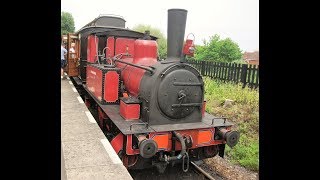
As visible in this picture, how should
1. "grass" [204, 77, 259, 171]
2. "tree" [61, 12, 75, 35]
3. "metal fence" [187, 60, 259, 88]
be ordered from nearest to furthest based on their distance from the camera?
"grass" [204, 77, 259, 171], "metal fence" [187, 60, 259, 88], "tree" [61, 12, 75, 35]

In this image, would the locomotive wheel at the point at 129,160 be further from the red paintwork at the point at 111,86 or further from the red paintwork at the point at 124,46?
the red paintwork at the point at 124,46

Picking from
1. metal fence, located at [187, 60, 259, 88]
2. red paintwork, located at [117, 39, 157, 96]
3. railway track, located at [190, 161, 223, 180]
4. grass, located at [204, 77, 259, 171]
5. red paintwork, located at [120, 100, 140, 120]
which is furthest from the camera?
metal fence, located at [187, 60, 259, 88]

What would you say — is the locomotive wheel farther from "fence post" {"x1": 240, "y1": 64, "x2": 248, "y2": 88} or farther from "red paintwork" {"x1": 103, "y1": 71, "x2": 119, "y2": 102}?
"fence post" {"x1": 240, "y1": 64, "x2": 248, "y2": 88}

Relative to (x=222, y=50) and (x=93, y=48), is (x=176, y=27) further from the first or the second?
(x=222, y=50)

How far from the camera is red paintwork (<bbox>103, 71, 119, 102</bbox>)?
5.52 meters

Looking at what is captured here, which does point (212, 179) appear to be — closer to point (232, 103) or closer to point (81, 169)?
point (81, 169)

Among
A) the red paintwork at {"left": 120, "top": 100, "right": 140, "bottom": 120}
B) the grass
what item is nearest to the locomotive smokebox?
the red paintwork at {"left": 120, "top": 100, "right": 140, "bottom": 120}

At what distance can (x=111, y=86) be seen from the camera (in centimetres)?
563

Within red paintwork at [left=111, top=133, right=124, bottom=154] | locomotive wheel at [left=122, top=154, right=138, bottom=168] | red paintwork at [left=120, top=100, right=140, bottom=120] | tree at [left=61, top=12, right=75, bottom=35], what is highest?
tree at [left=61, top=12, right=75, bottom=35]

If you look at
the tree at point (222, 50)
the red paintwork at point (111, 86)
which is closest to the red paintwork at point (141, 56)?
the red paintwork at point (111, 86)

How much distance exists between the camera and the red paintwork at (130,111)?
186 inches

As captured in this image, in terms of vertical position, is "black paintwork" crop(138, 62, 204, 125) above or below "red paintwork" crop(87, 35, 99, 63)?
below

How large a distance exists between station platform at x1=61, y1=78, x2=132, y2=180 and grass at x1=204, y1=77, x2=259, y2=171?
3.15 m

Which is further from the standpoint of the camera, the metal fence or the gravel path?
the metal fence
